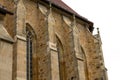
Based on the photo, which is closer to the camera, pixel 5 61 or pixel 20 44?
pixel 5 61

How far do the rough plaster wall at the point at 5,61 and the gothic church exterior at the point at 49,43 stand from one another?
2720mm

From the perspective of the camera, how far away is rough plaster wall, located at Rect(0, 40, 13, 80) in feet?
31.6

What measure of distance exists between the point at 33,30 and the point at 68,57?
275cm

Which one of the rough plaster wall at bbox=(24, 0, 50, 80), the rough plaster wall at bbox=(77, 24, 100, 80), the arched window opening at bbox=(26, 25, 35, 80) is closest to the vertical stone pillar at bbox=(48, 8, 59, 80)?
the rough plaster wall at bbox=(24, 0, 50, 80)

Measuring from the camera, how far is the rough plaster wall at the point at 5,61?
964 cm

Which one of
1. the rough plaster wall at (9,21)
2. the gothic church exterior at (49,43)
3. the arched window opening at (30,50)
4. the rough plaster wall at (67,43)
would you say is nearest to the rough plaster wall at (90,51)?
the gothic church exterior at (49,43)

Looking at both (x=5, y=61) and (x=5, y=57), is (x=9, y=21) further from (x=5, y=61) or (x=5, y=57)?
(x=5, y=61)

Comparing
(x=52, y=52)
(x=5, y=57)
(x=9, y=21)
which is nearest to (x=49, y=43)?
(x=52, y=52)

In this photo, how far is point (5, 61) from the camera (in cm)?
991

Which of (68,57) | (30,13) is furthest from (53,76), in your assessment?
(30,13)

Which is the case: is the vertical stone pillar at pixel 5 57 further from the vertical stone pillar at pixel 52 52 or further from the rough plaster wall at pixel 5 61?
the vertical stone pillar at pixel 52 52

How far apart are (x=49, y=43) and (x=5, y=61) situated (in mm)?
6584

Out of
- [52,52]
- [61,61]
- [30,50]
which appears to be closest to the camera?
[52,52]

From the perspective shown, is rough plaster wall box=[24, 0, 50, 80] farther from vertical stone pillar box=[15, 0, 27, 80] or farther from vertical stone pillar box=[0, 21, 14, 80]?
vertical stone pillar box=[0, 21, 14, 80]
